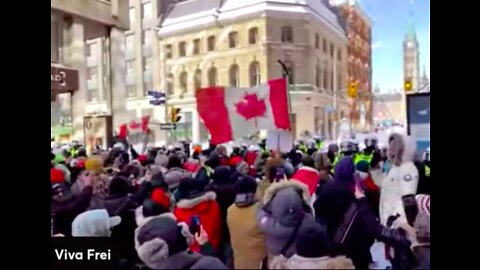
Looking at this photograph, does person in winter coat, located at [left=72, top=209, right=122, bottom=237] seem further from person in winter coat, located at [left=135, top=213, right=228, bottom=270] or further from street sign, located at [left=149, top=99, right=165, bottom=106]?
street sign, located at [left=149, top=99, right=165, bottom=106]

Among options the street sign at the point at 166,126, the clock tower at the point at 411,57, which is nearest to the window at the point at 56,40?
the street sign at the point at 166,126

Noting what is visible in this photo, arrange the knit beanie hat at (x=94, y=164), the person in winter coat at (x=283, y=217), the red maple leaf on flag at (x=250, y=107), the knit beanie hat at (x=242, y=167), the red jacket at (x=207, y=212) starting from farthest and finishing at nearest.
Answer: the knit beanie hat at (x=94, y=164)
the red maple leaf on flag at (x=250, y=107)
the knit beanie hat at (x=242, y=167)
the red jacket at (x=207, y=212)
the person in winter coat at (x=283, y=217)

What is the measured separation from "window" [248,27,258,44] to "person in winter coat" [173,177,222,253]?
0.94m

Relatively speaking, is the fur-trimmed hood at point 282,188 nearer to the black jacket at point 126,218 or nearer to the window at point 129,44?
the black jacket at point 126,218

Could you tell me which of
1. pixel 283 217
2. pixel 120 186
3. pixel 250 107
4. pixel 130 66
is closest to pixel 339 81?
pixel 250 107

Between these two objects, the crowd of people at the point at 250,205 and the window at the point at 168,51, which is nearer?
the crowd of people at the point at 250,205

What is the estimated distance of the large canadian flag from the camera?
375 cm

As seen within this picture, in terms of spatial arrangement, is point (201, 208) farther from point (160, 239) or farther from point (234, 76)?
point (234, 76)

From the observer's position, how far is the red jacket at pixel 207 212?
135 inches

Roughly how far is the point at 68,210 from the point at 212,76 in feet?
3.66

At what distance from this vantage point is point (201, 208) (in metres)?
3.47

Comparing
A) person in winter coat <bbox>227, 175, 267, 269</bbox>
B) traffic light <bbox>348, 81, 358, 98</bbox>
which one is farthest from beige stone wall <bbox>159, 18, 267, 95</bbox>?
person in winter coat <bbox>227, 175, 267, 269</bbox>
